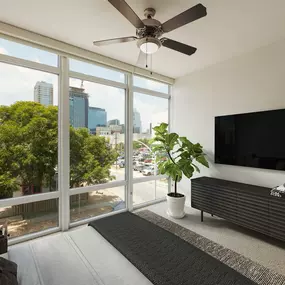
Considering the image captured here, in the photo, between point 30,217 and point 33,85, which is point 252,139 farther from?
point 30,217

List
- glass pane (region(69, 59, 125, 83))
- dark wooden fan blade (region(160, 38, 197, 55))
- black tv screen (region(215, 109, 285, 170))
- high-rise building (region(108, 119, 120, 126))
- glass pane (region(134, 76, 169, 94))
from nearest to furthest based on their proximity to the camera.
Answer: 1. dark wooden fan blade (region(160, 38, 197, 55))
2. black tv screen (region(215, 109, 285, 170))
3. glass pane (region(69, 59, 125, 83))
4. high-rise building (region(108, 119, 120, 126))
5. glass pane (region(134, 76, 169, 94))

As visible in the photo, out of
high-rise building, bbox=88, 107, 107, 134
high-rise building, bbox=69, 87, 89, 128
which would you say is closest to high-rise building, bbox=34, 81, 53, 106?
high-rise building, bbox=69, 87, 89, 128

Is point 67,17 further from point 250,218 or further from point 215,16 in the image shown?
point 250,218

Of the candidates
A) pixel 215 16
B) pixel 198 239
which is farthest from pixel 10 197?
pixel 215 16

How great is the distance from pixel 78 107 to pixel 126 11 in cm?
177

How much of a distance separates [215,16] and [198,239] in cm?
270

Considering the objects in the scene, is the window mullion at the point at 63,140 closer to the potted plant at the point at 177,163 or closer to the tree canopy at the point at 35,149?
the tree canopy at the point at 35,149

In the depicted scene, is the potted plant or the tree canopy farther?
the potted plant

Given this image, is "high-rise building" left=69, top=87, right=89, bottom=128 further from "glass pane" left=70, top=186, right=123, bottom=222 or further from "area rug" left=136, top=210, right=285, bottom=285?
"area rug" left=136, top=210, right=285, bottom=285

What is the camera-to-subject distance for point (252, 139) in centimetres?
273

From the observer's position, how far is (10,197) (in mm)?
2338

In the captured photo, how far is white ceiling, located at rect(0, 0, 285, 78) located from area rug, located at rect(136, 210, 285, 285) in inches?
104

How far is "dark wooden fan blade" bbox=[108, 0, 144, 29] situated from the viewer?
4.42ft

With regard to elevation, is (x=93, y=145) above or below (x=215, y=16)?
below
